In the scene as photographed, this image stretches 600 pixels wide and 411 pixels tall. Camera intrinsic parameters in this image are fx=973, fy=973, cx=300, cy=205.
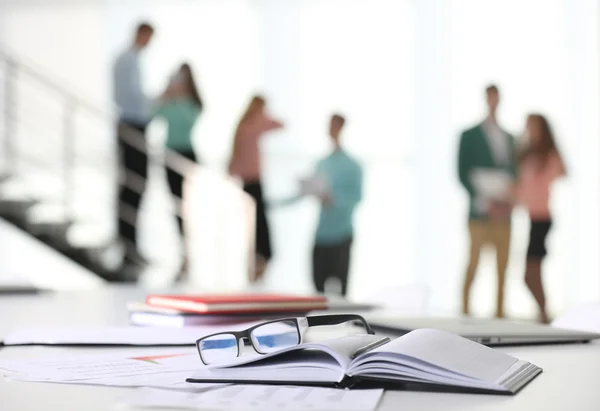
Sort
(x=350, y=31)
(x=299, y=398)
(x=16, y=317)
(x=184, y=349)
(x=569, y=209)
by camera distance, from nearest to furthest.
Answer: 1. (x=299, y=398)
2. (x=184, y=349)
3. (x=16, y=317)
4. (x=569, y=209)
5. (x=350, y=31)

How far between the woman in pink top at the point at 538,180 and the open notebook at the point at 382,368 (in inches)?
159

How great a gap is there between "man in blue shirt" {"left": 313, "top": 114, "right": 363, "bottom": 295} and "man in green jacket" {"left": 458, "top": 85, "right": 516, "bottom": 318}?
0.55 metres

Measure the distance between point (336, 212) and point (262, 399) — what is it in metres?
4.29

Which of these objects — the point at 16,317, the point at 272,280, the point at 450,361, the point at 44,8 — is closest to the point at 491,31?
the point at 272,280

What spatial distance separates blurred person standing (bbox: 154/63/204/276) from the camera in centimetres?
474

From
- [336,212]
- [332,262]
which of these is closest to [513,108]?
[336,212]

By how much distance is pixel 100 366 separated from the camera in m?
0.85

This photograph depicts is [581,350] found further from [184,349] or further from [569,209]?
[569,209]

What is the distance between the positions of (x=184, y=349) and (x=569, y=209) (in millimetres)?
4573

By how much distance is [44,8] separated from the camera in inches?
239

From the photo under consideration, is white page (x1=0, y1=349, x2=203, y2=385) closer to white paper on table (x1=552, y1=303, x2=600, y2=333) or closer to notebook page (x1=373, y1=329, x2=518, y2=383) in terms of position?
notebook page (x1=373, y1=329, x2=518, y2=383)

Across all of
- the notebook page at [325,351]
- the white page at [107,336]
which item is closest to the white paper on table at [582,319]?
the white page at [107,336]

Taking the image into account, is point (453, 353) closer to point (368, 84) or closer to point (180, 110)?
point (180, 110)

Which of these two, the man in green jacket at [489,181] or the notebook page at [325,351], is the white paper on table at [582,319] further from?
the man in green jacket at [489,181]
